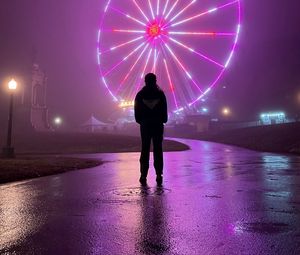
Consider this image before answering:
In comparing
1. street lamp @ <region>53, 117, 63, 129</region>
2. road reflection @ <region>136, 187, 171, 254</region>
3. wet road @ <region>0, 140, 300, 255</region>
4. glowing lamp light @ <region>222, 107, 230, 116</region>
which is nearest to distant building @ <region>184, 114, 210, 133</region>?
glowing lamp light @ <region>222, 107, 230, 116</region>

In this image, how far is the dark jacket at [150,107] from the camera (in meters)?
6.79

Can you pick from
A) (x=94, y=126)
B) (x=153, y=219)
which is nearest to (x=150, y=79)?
(x=153, y=219)

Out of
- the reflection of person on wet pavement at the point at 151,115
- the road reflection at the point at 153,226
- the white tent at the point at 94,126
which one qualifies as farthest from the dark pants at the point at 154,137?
the white tent at the point at 94,126

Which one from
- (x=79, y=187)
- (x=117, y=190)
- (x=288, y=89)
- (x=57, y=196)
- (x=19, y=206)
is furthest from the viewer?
(x=288, y=89)

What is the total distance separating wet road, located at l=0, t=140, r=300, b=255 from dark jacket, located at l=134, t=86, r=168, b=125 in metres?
1.31

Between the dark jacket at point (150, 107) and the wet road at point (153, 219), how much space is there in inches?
51.6

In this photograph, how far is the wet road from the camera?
2817 millimetres

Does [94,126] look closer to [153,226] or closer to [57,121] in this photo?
[57,121]

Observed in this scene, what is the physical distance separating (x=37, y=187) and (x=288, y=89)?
198 feet

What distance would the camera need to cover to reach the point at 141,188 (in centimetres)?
597

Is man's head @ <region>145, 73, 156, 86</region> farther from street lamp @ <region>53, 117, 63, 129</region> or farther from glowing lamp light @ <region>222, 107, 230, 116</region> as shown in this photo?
street lamp @ <region>53, 117, 63, 129</region>

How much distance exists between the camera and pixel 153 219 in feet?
12.3

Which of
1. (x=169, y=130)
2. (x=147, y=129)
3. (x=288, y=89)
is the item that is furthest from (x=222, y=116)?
(x=147, y=129)

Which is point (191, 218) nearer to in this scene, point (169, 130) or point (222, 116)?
point (169, 130)
